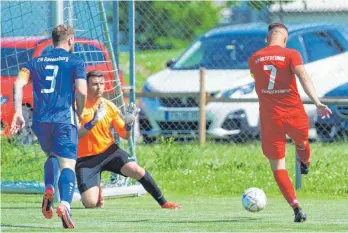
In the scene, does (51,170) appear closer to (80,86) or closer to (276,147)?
(80,86)

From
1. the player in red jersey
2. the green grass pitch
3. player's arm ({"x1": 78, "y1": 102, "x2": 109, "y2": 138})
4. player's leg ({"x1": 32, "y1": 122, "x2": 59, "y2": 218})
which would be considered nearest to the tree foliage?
the green grass pitch

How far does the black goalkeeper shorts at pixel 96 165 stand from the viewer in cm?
1193

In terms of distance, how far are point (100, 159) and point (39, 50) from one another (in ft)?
12.5

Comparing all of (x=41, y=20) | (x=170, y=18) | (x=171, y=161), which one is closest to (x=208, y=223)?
(x=171, y=161)

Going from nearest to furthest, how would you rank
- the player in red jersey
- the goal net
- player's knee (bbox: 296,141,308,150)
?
the player in red jersey
player's knee (bbox: 296,141,308,150)
the goal net

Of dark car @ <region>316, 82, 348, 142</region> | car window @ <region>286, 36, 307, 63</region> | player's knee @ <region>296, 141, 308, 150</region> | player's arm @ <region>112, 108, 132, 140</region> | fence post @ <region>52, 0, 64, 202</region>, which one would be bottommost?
dark car @ <region>316, 82, 348, 142</region>

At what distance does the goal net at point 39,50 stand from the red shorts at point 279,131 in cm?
278

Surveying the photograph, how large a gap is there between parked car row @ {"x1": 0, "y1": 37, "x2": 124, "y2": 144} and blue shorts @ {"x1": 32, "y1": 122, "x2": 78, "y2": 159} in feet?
6.57

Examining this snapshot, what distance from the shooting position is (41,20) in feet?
49.8

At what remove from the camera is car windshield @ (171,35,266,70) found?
57.3 ft

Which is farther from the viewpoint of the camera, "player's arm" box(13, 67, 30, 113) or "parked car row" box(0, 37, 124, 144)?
"parked car row" box(0, 37, 124, 144)

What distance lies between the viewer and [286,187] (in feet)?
34.4

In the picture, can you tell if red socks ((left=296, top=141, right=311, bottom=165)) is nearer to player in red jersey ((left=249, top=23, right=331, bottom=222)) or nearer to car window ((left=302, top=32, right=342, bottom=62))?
player in red jersey ((left=249, top=23, right=331, bottom=222))

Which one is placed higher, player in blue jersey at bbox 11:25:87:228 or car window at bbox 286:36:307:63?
player in blue jersey at bbox 11:25:87:228
